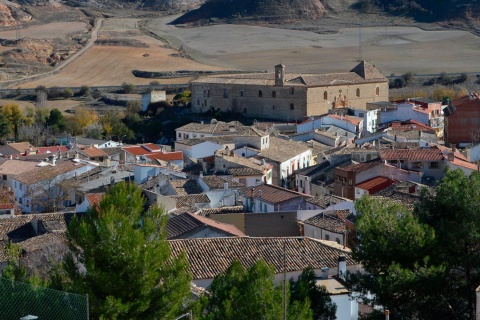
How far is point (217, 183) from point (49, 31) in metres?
76.0

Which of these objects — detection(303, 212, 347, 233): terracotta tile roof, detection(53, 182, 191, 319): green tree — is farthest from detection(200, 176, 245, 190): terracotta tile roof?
detection(53, 182, 191, 319): green tree

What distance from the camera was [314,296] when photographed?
50.2 ft

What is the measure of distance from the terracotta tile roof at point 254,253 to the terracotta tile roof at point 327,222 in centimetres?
402

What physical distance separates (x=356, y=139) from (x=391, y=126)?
3037 millimetres

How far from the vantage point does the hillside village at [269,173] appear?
19969 mm

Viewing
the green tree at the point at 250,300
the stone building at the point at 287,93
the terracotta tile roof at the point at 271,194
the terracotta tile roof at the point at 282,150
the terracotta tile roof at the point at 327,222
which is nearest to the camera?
the green tree at the point at 250,300

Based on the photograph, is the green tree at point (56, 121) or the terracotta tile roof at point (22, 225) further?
the green tree at point (56, 121)

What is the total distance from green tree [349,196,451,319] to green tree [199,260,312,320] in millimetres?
1691

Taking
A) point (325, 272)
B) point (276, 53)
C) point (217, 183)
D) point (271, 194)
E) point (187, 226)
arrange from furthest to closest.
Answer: point (276, 53)
point (217, 183)
point (271, 194)
point (187, 226)
point (325, 272)

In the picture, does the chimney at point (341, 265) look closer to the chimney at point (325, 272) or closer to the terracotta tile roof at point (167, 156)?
the chimney at point (325, 272)

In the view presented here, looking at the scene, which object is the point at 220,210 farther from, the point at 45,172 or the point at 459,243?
the point at 459,243

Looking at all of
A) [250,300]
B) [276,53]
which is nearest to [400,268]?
[250,300]

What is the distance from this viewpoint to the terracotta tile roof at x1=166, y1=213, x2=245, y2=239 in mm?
22062

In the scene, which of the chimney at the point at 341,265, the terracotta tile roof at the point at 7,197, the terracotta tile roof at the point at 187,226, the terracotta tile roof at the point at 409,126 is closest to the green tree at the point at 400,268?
the chimney at the point at 341,265
